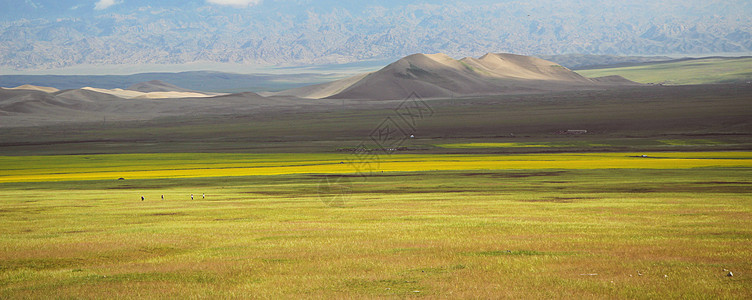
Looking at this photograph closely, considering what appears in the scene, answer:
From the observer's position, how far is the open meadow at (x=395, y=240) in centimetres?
1231

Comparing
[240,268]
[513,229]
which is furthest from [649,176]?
[240,268]

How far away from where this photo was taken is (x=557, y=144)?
7906cm

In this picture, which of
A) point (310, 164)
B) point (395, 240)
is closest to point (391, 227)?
point (395, 240)

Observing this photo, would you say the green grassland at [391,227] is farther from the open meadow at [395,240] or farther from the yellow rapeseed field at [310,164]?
the yellow rapeseed field at [310,164]

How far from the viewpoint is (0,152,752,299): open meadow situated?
12.3 metres

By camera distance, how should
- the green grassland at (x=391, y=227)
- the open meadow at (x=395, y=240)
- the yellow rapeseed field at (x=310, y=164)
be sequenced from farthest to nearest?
the yellow rapeseed field at (x=310, y=164) < the green grassland at (x=391, y=227) < the open meadow at (x=395, y=240)

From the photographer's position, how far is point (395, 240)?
1759 centimetres

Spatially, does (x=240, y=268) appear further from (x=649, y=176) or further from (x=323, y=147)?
(x=323, y=147)

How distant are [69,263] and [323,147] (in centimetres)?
6919

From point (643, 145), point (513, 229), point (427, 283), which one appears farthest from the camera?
point (643, 145)

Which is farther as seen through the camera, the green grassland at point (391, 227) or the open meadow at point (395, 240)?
the green grassland at point (391, 227)

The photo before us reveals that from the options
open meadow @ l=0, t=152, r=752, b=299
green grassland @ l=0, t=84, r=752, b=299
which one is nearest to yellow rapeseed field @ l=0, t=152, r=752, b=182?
green grassland @ l=0, t=84, r=752, b=299

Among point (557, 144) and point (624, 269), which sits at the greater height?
point (624, 269)

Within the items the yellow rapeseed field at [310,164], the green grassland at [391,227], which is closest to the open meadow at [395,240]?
the green grassland at [391,227]
